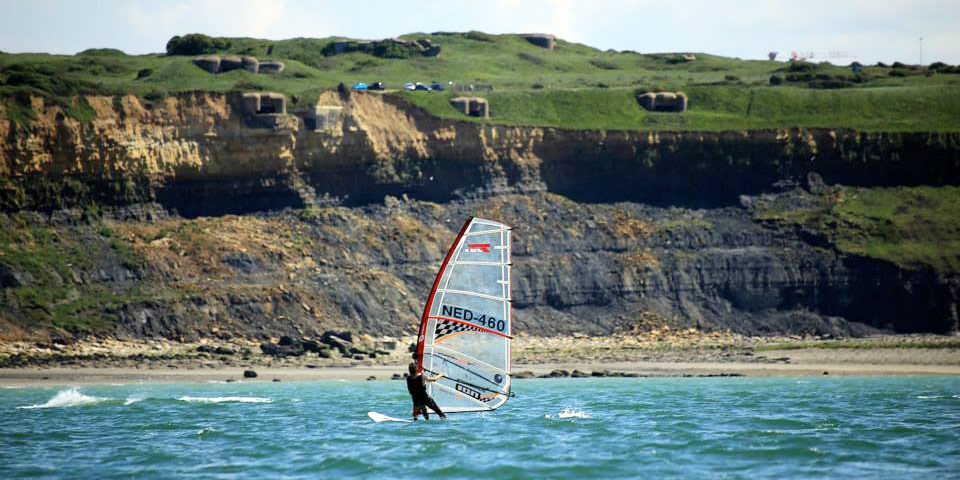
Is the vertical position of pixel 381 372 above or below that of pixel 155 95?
below

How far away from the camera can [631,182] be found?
7756 centimetres

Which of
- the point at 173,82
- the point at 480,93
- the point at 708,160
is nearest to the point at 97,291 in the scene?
the point at 173,82

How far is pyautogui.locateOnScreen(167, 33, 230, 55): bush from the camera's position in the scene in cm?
10038

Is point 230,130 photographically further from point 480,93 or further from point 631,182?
point 631,182

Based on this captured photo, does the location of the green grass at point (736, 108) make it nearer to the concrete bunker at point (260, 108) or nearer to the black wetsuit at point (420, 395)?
the concrete bunker at point (260, 108)

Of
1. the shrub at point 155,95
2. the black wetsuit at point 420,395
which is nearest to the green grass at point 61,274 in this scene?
the shrub at point 155,95

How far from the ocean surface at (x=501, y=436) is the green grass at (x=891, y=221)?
25.6 metres

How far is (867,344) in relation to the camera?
2450 inches

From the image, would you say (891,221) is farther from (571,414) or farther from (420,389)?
(420,389)

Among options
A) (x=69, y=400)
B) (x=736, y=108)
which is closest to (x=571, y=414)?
Result: (x=69, y=400)

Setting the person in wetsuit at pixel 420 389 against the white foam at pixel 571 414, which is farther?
the white foam at pixel 571 414

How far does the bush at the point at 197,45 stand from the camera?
3952 inches

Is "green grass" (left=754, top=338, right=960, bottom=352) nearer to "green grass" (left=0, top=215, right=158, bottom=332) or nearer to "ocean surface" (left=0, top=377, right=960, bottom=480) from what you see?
"ocean surface" (left=0, top=377, right=960, bottom=480)

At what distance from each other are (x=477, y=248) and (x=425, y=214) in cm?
4614
